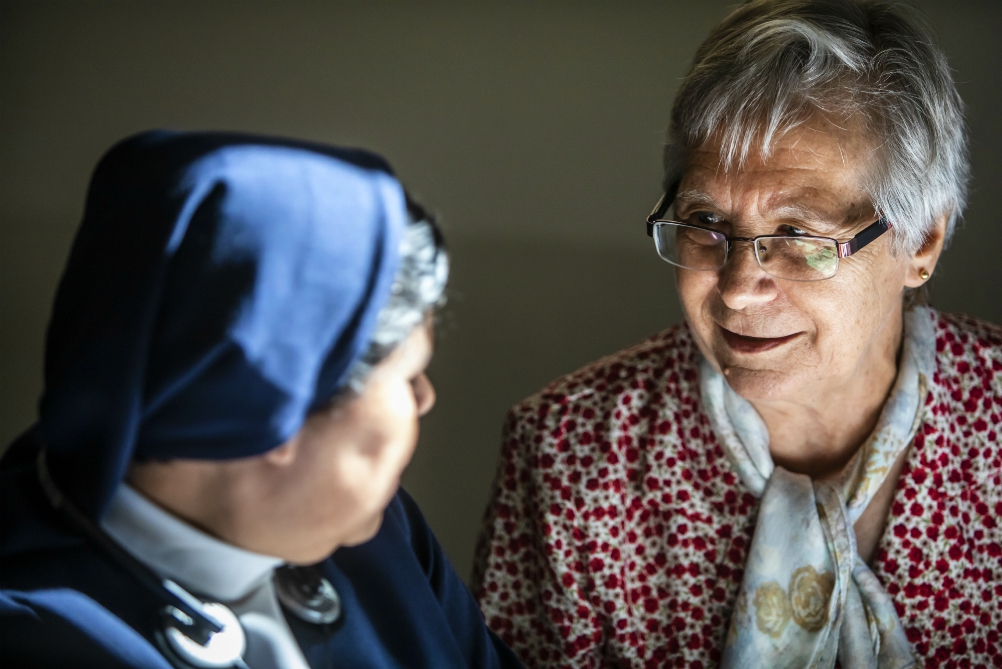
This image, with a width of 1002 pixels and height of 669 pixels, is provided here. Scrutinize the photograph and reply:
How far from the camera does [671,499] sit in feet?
5.14

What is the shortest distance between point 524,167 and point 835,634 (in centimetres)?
107

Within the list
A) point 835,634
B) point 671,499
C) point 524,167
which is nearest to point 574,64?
point 524,167

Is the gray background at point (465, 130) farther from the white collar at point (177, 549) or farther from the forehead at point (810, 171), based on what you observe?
the white collar at point (177, 549)

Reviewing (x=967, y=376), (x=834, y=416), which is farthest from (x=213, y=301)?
(x=967, y=376)

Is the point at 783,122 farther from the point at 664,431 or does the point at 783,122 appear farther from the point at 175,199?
the point at 175,199

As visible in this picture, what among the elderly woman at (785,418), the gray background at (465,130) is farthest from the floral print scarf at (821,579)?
the gray background at (465,130)

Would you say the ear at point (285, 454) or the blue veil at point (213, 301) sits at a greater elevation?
the blue veil at point (213, 301)

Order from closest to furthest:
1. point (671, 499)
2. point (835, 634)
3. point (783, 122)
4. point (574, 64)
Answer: point (783, 122) → point (835, 634) → point (671, 499) → point (574, 64)

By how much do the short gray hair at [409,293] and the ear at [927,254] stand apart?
1.01m

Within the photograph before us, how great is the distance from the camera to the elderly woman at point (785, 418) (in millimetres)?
1314

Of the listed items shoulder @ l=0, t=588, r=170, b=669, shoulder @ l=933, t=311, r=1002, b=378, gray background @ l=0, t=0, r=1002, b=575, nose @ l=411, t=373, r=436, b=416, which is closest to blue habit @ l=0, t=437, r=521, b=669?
shoulder @ l=0, t=588, r=170, b=669

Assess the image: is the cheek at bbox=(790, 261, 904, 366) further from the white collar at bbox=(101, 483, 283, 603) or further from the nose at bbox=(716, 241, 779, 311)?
the white collar at bbox=(101, 483, 283, 603)

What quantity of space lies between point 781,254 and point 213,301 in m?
0.97

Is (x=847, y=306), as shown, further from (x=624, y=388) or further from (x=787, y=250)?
(x=624, y=388)
